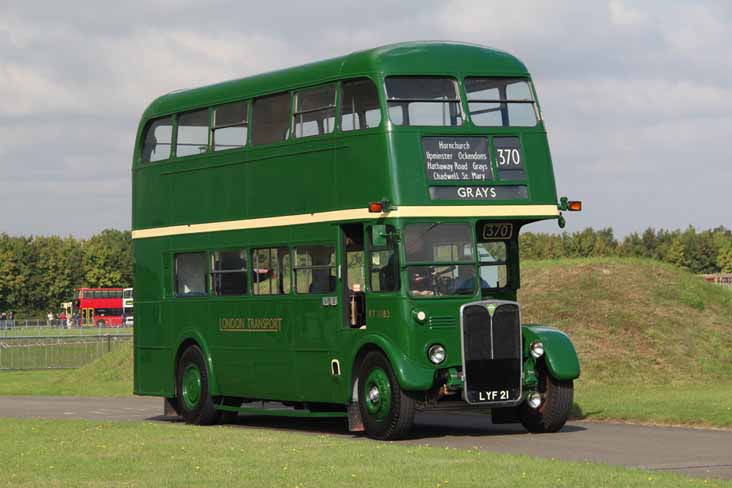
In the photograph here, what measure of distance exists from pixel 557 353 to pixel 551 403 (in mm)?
725

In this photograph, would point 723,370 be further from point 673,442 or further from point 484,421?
point 673,442

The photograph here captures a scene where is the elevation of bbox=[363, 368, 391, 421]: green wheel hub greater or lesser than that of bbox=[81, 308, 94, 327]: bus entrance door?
lesser

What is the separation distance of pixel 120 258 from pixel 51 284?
12.4 m

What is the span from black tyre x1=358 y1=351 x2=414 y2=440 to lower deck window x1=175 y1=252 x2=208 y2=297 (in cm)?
485

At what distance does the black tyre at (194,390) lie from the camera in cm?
2367

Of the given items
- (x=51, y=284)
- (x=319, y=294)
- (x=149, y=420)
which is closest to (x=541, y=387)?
(x=319, y=294)

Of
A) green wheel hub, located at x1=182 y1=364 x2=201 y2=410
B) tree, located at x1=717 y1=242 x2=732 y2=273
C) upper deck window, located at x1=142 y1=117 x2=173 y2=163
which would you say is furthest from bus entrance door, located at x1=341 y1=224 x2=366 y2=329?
tree, located at x1=717 y1=242 x2=732 y2=273

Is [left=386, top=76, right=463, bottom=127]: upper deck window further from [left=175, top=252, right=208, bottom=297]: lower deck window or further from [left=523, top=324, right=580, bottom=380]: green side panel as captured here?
[left=175, top=252, right=208, bottom=297]: lower deck window

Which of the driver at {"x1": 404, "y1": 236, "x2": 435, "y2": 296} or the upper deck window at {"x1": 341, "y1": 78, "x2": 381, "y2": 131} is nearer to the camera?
the driver at {"x1": 404, "y1": 236, "x2": 435, "y2": 296}

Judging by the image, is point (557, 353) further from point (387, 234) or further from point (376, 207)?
point (376, 207)

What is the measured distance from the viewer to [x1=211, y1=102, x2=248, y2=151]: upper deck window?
881 inches

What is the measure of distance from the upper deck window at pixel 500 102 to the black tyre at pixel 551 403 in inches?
129

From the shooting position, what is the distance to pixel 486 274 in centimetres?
1997

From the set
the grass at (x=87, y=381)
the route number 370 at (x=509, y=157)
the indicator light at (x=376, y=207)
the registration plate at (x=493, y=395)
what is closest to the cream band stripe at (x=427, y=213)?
the indicator light at (x=376, y=207)
